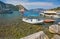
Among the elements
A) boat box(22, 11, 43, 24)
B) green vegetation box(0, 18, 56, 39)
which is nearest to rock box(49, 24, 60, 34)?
green vegetation box(0, 18, 56, 39)

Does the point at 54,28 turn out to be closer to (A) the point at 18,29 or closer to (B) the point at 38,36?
(B) the point at 38,36

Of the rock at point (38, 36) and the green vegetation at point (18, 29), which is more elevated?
the green vegetation at point (18, 29)

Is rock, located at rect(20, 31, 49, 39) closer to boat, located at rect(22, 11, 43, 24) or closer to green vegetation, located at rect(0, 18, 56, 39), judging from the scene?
green vegetation, located at rect(0, 18, 56, 39)

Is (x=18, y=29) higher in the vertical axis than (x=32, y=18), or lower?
lower

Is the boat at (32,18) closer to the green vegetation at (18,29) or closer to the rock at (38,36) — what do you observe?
the green vegetation at (18,29)

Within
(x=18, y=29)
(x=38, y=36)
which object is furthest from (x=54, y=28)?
(x=18, y=29)

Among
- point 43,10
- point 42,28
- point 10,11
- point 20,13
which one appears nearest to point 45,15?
point 43,10

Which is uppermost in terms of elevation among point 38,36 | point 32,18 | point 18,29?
point 32,18

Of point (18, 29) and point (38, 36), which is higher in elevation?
point (18, 29)

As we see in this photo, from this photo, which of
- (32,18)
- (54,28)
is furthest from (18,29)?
(54,28)

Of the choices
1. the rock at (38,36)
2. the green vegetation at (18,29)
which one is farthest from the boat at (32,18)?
the rock at (38,36)

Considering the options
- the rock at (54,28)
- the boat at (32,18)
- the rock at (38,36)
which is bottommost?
the rock at (38,36)

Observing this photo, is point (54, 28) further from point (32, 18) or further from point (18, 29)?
point (18, 29)
